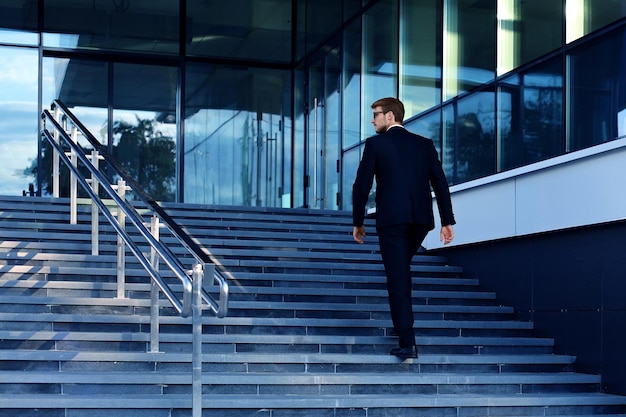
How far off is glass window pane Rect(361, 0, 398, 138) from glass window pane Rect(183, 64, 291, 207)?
2.83 metres

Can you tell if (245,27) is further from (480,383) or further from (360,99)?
(480,383)

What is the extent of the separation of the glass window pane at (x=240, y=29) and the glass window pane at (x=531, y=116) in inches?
271

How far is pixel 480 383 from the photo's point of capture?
6145 millimetres

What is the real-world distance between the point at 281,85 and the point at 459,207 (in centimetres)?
686

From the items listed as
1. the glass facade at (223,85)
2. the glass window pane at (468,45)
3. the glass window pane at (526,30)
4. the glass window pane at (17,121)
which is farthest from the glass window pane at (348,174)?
the glass window pane at (17,121)

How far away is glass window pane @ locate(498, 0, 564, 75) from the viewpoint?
8.16 metres

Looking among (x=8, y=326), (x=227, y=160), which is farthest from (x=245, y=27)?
(x=8, y=326)

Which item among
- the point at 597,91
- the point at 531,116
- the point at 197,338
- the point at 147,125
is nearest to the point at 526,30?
the point at 531,116

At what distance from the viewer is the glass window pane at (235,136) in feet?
48.3

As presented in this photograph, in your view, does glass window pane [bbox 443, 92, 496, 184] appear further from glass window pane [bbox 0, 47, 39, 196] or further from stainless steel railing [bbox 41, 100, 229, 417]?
glass window pane [bbox 0, 47, 39, 196]

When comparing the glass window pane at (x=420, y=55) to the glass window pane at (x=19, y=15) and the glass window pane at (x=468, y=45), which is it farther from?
the glass window pane at (x=19, y=15)

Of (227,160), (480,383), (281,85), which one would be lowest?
(480,383)

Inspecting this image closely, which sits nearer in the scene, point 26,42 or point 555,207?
point 555,207

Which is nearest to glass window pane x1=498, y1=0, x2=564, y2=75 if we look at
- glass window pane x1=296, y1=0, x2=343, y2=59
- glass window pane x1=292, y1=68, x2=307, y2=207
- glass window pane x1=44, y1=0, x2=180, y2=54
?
glass window pane x1=296, y1=0, x2=343, y2=59
